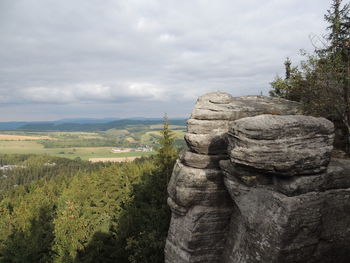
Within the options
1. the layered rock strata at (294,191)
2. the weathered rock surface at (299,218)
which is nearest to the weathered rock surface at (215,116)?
the layered rock strata at (294,191)

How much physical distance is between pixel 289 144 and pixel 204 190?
310 inches

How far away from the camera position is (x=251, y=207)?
49.0ft

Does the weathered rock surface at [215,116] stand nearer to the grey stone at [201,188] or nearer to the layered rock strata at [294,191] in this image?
the grey stone at [201,188]

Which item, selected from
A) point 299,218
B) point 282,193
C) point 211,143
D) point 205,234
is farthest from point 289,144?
point 205,234

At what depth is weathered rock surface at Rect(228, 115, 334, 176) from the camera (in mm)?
13250

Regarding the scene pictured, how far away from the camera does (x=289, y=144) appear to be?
13.3m

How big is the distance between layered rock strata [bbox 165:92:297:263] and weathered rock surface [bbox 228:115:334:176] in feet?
15.5

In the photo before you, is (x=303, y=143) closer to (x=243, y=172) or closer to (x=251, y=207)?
(x=243, y=172)

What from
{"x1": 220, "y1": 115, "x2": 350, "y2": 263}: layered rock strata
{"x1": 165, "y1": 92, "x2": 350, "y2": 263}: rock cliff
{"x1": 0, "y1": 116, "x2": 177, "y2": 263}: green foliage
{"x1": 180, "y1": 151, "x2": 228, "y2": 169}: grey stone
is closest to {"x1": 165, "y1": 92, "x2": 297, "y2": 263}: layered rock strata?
{"x1": 180, "y1": 151, "x2": 228, "y2": 169}: grey stone

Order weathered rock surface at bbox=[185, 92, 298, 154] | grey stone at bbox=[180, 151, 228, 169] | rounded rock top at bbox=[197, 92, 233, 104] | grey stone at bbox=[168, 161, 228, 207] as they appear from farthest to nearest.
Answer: rounded rock top at bbox=[197, 92, 233, 104]
weathered rock surface at bbox=[185, 92, 298, 154]
grey stone at bbox=[180, 151, 228, 169]
grey stone at bbox=[168, 161, 228, 207]

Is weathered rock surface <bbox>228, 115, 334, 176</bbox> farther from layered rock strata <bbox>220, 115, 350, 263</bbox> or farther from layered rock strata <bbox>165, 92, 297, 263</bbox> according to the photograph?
layered rock strata <bbox>165, 92, 297, 263</bbox>

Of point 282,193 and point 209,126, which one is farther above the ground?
point 209,126

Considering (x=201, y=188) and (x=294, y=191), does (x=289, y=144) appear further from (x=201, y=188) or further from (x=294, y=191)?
(x=201, y=188)

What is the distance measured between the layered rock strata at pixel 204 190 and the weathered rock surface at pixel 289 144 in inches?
186
